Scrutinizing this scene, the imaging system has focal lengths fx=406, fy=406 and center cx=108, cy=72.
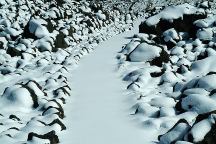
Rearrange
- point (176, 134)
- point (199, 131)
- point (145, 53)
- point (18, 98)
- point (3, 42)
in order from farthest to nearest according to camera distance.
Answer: point (3, 42), point (145, 53), point (18, 98), point (176, 134), point (199, 131)

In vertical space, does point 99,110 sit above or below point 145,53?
above

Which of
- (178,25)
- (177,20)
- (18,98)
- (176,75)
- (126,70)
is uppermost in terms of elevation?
(18,98)

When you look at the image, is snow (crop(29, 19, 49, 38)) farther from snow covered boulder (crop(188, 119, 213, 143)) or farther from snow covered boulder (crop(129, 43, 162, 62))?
snow covered boulder (crop(188, 119, 213, 143))

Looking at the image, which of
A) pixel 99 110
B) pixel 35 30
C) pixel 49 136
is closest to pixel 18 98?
pixel 99 110

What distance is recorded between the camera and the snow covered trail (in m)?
8.33

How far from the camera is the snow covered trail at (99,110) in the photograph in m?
8.33

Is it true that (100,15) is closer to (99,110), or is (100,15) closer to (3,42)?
(3,42)

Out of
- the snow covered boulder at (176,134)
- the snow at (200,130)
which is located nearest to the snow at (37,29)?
the snow covered boulder at (176,134)

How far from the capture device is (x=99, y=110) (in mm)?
10250

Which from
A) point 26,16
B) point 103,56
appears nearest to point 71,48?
point 103,56

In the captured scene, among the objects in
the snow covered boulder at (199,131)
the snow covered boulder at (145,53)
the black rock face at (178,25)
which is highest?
the snow covered boulder at (199,131)

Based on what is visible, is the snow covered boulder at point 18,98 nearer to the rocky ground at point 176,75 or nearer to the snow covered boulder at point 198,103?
the rocky ground at point 176,75

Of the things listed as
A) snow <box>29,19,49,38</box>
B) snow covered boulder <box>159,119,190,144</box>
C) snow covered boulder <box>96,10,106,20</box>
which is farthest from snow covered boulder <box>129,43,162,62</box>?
snow covered boulder <box>96,10,106,20</box>

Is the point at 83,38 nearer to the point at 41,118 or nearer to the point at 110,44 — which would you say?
the point at 110,44
